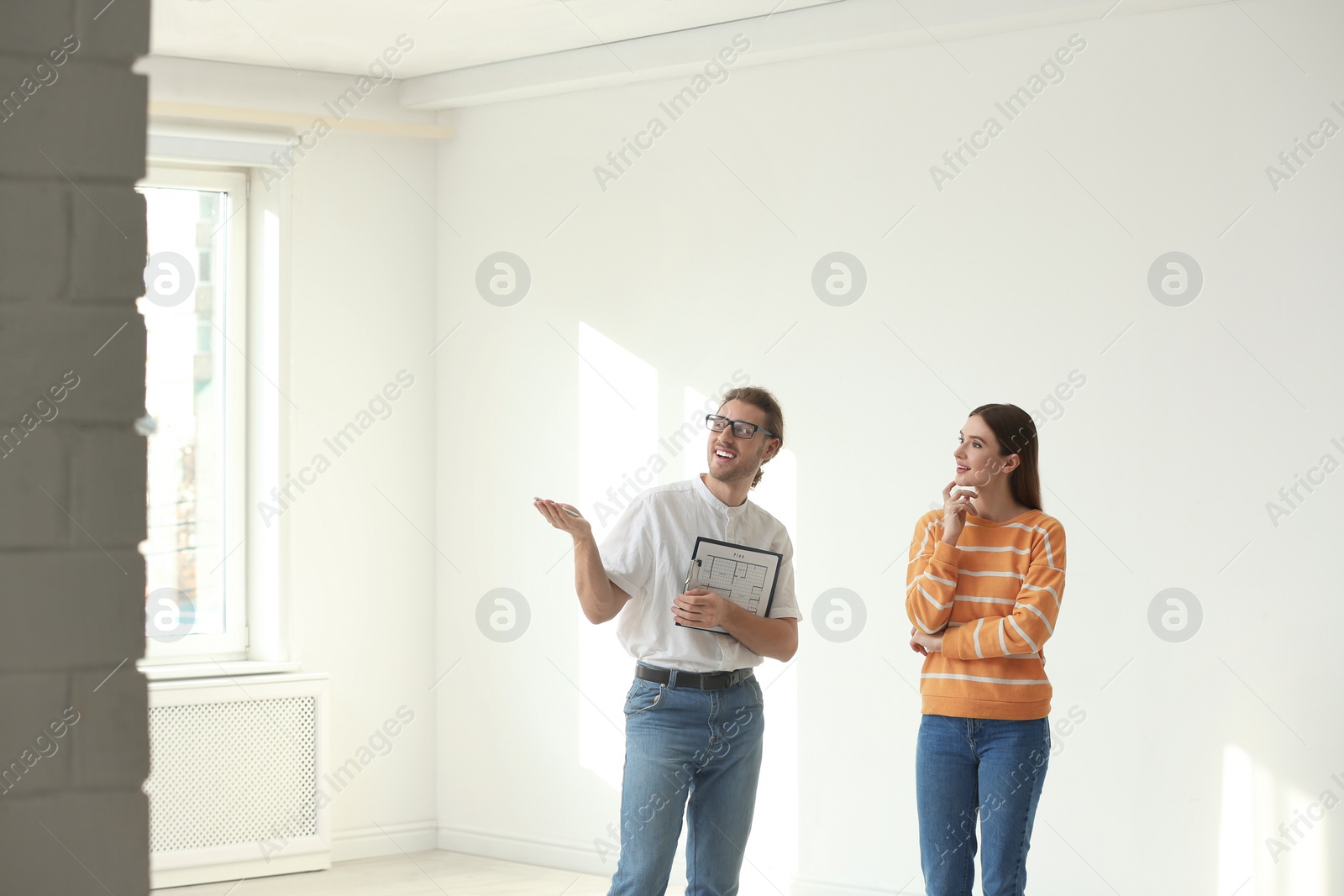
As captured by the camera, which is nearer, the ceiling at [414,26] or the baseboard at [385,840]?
the ceiling at [414,26]

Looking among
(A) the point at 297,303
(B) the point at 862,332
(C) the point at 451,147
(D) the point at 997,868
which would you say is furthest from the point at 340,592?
(D) the point at 997,868

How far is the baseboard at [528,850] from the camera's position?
4.32 meters

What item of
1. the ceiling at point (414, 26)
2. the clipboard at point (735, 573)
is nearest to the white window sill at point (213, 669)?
the ceiling at point (414, 26)

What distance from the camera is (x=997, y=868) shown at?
232cm

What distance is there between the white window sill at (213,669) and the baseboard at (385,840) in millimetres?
656

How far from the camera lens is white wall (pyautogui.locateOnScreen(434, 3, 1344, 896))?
329 cm

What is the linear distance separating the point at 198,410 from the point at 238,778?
Result: 52.6 inches

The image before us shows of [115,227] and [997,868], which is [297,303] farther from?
[115,227]

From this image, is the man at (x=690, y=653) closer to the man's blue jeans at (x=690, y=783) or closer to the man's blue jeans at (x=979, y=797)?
the man's blue jeans at (x=690, y=783)

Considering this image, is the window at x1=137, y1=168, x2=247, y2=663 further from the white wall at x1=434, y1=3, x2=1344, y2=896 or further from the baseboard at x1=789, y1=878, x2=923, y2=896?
the baseboard at x1=789, y1=878, x2=923, y2=896

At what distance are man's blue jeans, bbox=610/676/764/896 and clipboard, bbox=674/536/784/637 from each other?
0.15m

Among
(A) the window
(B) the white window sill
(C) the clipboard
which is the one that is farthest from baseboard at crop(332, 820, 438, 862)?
(C) the clipboard

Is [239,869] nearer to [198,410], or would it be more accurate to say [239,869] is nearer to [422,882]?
[422,882]

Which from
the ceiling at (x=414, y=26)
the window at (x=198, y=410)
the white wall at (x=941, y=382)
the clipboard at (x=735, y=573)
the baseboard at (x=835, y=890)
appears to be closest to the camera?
the clipboard at (x=735, y=573)
